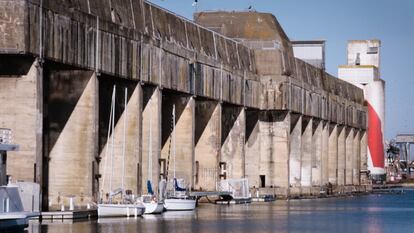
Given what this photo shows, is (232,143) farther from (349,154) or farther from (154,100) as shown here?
(349,154)

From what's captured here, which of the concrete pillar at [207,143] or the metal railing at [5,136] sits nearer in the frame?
the metal railing at [5,136]

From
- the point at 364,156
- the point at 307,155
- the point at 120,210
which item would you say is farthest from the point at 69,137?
the point at 364,156

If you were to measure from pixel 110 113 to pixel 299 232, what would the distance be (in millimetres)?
20986

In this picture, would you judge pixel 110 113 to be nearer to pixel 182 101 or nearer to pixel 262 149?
pixel 182 101

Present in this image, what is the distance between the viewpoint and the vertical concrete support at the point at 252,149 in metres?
115

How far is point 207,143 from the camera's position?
99812 mm

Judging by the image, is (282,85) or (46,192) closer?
(46,192)

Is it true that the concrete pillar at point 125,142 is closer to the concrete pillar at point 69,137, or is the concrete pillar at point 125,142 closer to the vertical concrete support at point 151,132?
the vertical concrete support at point 151,132

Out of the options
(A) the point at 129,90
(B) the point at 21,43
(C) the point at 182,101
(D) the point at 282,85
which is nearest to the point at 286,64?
(D) the point at 282,85

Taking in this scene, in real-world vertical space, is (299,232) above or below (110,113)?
below

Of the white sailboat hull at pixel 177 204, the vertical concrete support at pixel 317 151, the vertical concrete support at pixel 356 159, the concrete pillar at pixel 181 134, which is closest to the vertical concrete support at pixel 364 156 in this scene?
the vertical concrete support at pixel 356 159

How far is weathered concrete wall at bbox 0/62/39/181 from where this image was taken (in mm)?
58969

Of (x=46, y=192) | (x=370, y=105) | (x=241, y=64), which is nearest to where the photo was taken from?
(x=46, y=192)

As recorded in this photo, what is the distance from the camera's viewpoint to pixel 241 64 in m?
110
